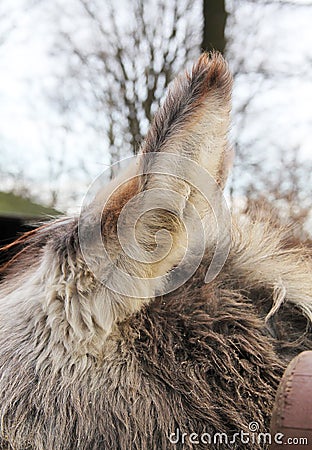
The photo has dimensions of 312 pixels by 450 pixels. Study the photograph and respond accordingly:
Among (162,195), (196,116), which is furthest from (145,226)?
(196,116)

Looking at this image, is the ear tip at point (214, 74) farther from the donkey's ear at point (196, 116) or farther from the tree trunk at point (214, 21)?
the tree trunk at point (214, 21)

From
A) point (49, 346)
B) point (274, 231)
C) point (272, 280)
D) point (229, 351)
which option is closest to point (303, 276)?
point (272, 280)

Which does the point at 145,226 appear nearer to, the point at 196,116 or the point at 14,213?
the point at 196,116

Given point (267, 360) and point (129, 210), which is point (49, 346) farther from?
point (267, 360)

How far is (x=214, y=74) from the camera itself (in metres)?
1.10

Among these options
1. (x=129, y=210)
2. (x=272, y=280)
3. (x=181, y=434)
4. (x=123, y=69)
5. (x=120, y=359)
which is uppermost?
(x=123, y=69)

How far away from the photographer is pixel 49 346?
1208mm

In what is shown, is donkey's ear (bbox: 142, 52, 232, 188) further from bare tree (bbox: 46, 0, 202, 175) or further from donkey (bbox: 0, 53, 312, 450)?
bare tree (bbox: 46, 0, 202, 175)

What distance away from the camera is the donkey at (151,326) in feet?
3.61

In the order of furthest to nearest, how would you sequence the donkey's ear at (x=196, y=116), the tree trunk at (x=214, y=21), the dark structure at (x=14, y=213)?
1. the tree trunk at (x=214, y=21)
2. the dark structure at (x=14, y=213)
3. the donkey's ear at (x=196, y=116)

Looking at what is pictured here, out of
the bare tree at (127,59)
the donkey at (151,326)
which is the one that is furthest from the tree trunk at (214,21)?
the donkey at (151,326)


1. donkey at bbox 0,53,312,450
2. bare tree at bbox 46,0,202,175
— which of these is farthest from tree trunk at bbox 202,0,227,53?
donkey at bbox 0,53,312,450

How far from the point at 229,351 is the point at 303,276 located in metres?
0.32

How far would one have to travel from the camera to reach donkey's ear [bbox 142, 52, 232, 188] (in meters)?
1.08
